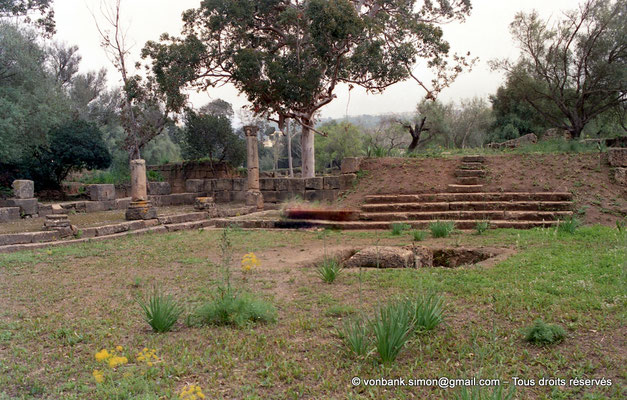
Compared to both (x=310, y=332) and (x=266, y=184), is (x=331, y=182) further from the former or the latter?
(x=310, y=332)

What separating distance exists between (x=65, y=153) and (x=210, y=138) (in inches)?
272

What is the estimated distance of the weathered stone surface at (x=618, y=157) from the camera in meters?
12.0

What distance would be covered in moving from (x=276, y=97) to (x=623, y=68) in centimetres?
1616

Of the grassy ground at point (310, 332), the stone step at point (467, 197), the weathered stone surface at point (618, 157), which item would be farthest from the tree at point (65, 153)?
the weathered stone surface at point (618, 157)

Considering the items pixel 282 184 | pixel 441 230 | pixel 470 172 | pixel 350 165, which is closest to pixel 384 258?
pixel 441 230

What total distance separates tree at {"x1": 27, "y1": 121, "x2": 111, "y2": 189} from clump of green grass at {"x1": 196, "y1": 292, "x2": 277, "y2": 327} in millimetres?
18800

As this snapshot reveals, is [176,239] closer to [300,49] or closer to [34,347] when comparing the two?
[34,347]

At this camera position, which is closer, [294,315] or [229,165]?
[294,315]

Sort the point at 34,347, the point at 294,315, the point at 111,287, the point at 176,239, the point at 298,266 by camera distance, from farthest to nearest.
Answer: the point at 176,239 → the point at 298,266 → the point at 111,287 → the point at 294,315 → the point at 34,347

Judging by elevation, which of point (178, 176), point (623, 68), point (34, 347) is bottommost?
point (34, 347)

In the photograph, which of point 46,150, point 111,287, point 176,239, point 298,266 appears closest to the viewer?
point 111,287

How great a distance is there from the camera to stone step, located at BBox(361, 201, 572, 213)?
1092 centimetres

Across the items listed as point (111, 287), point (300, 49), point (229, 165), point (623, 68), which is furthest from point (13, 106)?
point (623, 68)

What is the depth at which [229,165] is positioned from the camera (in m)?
24.3
